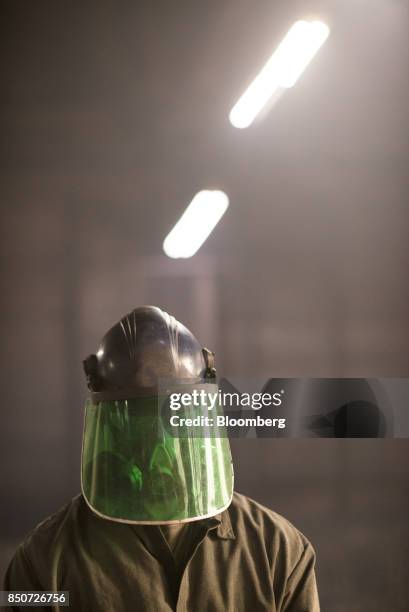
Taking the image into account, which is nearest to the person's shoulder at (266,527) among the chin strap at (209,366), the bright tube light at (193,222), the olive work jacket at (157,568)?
the olive work jacket at (157,568)

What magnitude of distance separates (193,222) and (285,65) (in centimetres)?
36

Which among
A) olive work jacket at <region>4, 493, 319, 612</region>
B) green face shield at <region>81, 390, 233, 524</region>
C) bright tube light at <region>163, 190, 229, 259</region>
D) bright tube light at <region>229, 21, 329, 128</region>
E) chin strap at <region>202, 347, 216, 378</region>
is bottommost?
olive work jacket at <region>4, 493, 319, 612</region>

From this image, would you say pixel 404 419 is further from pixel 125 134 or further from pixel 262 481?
pixel 125 134

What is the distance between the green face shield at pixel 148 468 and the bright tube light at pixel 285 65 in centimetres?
66

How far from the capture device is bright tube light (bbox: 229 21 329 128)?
1170mm

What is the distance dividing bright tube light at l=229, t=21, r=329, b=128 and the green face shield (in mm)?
662

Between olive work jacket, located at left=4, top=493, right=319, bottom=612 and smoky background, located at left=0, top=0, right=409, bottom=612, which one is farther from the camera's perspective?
smoky background, located at left=0, top=0, right=409, bottom=612

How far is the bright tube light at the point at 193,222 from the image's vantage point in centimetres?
118

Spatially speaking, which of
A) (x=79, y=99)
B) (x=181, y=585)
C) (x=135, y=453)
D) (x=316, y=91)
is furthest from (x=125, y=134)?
(x=181, y=585)

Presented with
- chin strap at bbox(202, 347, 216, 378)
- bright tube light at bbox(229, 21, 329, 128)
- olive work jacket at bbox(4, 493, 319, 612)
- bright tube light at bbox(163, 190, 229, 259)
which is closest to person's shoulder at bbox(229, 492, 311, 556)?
olive work jacket at bbox(4, 493, 319, 612)

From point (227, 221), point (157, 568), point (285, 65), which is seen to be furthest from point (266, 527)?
point (285, 65)

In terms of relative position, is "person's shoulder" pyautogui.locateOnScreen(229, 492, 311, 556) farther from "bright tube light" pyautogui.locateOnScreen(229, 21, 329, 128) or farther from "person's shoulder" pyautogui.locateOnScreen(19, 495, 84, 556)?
"bright tube light" pyautogui.locateOnScreen(229, 21, 329, 128)

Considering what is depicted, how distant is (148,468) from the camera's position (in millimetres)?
790

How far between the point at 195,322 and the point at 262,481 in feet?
1.13
